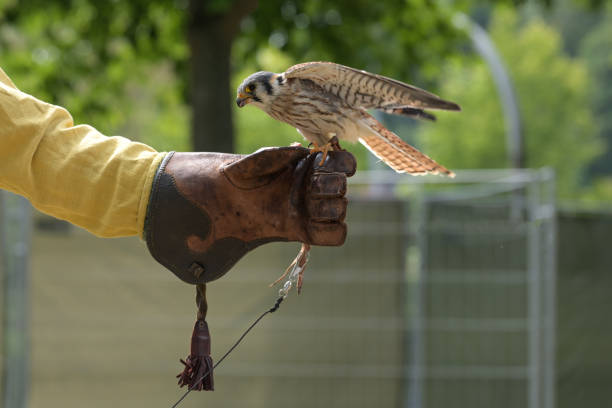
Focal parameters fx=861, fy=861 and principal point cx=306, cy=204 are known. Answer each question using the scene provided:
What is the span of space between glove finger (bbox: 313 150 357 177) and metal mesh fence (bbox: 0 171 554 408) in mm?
4003

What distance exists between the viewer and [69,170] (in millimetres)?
1836

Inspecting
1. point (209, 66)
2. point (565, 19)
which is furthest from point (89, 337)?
point (565, 19)

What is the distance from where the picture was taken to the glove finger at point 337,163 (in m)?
1.87

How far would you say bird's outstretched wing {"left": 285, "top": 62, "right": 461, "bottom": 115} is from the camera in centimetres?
222

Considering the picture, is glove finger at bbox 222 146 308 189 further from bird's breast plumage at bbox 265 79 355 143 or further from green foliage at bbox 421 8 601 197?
green foliage at bbox 421 8 601 197

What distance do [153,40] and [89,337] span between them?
271 centimetres

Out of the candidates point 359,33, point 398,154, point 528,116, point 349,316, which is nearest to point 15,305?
point 349,316

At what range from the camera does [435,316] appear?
659cm

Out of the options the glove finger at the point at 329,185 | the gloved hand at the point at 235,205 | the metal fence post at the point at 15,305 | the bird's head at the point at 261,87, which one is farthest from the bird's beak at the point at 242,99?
the metal fence post at the point at 15,305

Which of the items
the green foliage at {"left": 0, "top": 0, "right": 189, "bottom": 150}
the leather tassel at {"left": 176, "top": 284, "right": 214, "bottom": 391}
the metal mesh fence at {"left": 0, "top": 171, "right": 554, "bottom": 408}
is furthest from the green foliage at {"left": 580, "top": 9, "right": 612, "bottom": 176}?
the leather tassel at {"left": 176, "top": 284, "right": 214, "bottom": 391}

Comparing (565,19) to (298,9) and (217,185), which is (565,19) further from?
(217,185)

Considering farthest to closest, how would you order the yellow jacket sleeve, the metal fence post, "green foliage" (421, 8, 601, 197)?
"green foliage" (421, 8, 601, 197) → the metal fence post → the yellow jacket sleeve

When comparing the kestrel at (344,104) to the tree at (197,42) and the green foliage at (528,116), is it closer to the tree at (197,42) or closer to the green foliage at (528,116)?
the tree at (197,42)

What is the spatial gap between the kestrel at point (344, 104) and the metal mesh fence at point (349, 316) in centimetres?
336
